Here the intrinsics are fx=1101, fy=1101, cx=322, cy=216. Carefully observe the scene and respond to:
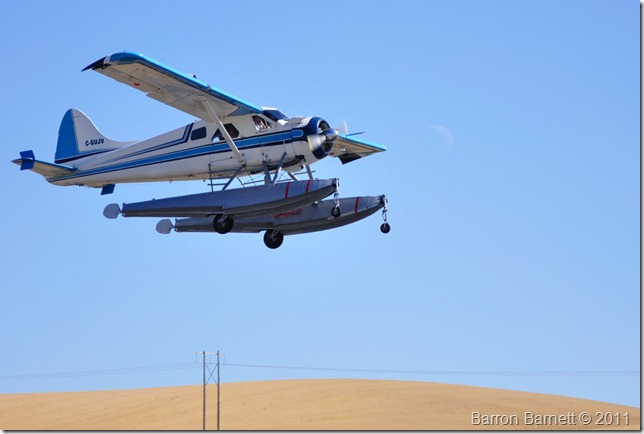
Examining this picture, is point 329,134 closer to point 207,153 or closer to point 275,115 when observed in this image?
point 275,115

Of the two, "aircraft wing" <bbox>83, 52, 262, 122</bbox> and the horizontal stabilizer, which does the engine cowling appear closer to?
"aircraft wing" <bbox>83, 52, 262, 122</bbox>

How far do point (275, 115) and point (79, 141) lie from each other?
24.4 ft

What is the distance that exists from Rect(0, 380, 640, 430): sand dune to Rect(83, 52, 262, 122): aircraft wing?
22.2 meters

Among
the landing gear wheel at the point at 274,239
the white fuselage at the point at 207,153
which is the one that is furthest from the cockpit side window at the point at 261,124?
the landing gear wheel at the point at 274,239

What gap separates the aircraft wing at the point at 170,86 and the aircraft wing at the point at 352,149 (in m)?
4.72

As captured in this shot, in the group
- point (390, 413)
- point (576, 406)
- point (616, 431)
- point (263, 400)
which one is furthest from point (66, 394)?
point (616, 431)

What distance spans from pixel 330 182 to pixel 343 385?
33.5 metres

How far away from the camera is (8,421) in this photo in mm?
52938

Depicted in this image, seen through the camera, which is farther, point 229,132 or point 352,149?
point 352,149

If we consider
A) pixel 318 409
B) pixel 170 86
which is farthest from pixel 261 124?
pixel 318 409

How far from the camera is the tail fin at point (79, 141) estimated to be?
32.1 metres

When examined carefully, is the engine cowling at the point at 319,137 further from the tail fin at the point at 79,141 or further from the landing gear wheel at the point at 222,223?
the tail fin at the point at 79,141

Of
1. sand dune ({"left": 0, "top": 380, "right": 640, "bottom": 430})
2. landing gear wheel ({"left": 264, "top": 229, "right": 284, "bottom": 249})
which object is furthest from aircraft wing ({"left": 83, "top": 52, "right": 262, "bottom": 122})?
sand dune ({"left": 0, "top": 380, "right": 640, "bottom": 430})

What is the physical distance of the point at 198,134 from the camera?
96.4ft
